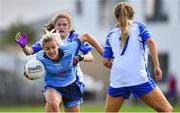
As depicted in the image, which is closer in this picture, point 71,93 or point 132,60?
point 132,60

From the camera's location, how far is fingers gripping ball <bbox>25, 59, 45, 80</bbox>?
13.2 meters

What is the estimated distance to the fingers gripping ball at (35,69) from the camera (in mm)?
13234

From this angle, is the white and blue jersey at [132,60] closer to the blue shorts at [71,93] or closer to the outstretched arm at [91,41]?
the outstretched arm at [91,41]

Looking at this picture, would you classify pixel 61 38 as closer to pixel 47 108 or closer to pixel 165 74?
pixel 47 108

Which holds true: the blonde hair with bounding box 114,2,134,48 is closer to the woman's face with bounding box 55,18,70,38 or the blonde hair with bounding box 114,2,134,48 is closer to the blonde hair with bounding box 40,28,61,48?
the blonde hair with bounding box 40,28,61,48

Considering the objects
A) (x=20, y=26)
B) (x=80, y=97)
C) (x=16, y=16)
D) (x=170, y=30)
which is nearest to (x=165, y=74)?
(x=170, y=30)

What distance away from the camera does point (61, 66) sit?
13242 millimetres

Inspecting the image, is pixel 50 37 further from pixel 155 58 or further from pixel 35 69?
pixel 155 58

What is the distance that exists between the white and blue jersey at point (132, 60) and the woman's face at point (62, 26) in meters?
1.25

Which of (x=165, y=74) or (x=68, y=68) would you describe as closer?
(x=68, y=68)

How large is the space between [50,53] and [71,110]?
1.08 m

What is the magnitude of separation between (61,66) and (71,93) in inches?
23.1

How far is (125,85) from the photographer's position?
12.6 m

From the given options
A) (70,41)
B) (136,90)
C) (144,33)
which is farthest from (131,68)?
(70,41)
